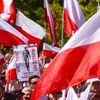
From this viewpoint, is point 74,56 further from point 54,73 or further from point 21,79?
point 21,79

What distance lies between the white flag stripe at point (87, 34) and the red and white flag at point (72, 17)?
23.9 feet

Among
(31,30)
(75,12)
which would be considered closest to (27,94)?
(31,30)

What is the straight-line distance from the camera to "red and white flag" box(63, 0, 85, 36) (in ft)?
45.5

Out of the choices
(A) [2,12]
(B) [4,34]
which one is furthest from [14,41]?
(A) [2,12]

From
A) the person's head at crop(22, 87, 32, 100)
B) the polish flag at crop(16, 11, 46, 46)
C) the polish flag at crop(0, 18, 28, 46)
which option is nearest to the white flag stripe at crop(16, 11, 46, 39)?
the polish flag at crop(16, 11, 46, 46)

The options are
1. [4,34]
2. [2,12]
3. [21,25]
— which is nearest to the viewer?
[4,34]

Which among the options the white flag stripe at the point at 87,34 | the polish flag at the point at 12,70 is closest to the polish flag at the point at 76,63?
the white flag stripe at the point at 87,34

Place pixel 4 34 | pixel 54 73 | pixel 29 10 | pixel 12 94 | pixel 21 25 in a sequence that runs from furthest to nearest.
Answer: pixel 29 10 → pixel 21 25 → pixel 4 34 → pixel 12 94 → pixel 54 73

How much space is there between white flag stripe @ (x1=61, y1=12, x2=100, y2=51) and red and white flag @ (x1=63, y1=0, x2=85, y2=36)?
728 centimetres

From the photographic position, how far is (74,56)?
20.9 ft

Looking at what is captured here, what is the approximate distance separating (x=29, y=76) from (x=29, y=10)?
59.1ft

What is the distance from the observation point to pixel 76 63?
6.29 metres

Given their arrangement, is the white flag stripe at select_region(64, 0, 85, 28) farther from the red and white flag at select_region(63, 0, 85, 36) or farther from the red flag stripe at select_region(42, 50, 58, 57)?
the red flag stripe at select_region(42, 50, 58, 57)

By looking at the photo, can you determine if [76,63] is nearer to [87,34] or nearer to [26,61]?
[87,34]
